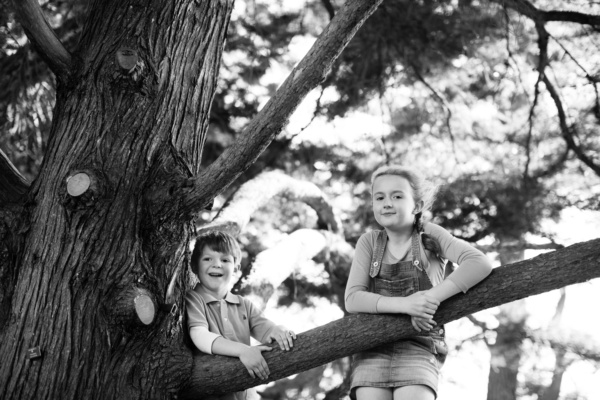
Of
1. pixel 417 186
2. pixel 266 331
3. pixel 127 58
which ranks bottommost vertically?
pixel 266 331

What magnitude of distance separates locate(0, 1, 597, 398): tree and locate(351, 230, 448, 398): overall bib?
21 cm

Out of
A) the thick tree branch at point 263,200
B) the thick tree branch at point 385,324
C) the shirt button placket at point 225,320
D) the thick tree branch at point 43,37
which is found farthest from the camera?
the thick tree branch at point 263,200

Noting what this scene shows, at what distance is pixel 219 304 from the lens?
304 centimetres

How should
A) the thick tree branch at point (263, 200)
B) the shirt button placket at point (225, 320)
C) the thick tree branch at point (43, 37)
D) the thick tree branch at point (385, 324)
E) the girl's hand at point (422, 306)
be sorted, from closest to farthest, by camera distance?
the thick tree branch at point (385, 324)
the girl's hand at point (422, 306)
the thick tree branch at point (43, 37)
the shirt button placket at point (225, 320)
the thick tree branch at point (263, 200)

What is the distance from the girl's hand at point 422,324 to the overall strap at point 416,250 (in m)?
0.36

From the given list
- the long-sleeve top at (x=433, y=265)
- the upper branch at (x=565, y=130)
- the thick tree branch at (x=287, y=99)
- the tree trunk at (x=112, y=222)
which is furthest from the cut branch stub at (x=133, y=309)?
the upper branch at (x=565, y=130)

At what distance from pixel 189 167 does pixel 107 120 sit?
36 cm

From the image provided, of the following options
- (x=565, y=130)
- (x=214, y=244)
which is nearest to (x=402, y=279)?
(x=214, y=244)

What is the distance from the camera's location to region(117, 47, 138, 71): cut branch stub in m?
2.82

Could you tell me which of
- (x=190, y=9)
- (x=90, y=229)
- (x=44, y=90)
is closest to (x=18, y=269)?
(x=90, y=229)

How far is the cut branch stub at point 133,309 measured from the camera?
2592 mm

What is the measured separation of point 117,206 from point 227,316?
0.66m

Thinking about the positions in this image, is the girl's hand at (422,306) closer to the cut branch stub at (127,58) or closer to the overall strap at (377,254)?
the overall strap at (377,254)

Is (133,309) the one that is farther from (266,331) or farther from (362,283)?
(362,283)
